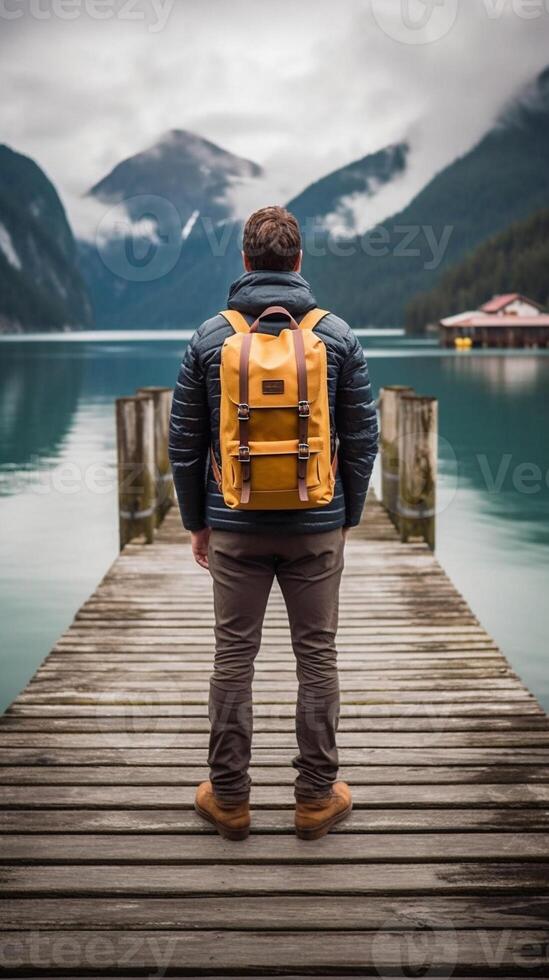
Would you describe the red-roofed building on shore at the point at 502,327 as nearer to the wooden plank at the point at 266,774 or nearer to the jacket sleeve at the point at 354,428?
the wooden plank at the point at 266,774

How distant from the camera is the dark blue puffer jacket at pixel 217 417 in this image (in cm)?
299

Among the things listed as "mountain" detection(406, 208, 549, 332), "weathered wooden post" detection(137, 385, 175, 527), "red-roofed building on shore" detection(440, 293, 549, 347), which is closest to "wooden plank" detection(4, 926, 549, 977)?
"weathered wooden post" detection(137, 385, 175, 527)

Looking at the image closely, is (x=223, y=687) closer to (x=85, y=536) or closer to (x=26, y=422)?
(x=85, y=536)

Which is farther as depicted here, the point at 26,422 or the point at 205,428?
the point at 26,422

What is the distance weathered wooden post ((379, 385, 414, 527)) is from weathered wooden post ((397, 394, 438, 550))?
0.91 meters

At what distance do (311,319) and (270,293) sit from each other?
16cm

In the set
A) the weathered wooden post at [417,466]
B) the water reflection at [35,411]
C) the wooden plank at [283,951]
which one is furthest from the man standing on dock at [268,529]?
the water reflection at [35,411]

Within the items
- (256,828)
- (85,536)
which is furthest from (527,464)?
(256,828)

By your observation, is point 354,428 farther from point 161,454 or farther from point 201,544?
point 161,454

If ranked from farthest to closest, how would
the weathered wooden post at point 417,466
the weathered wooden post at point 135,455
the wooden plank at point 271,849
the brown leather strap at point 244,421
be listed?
the weathered wooden post at point 135,455
the weathered wooden post at point 417,466
the wooden plank at point 271,849
the brown leather strap at point 244,421

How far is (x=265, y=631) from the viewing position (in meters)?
5.96

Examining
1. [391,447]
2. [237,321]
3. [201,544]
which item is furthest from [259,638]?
[391,447]

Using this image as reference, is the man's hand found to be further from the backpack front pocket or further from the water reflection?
the water reflection

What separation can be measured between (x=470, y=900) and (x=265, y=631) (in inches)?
122
